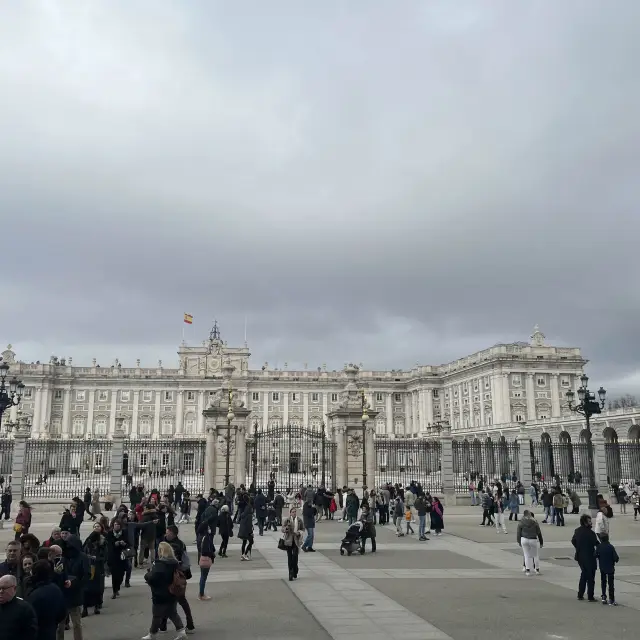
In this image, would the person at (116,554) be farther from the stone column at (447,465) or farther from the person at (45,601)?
the stone column at (447,465)

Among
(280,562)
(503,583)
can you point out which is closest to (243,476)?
(280,562)

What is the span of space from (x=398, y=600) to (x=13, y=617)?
760 cm

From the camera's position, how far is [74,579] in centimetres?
887

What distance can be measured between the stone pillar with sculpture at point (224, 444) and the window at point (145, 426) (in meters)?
87.4

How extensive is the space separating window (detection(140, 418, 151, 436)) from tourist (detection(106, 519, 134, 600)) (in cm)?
10591

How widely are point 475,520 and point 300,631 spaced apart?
20257mm

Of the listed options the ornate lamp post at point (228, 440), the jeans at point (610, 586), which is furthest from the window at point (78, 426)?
the jeans at point (610, 586)

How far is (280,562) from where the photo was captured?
16.7 m

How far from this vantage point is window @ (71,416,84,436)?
11338 centimetres

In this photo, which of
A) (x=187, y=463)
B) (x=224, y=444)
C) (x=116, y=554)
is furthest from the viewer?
(x=187, y=463)

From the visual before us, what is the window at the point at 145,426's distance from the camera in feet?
375

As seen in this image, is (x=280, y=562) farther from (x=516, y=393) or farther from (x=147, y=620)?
(x=516, y=393)

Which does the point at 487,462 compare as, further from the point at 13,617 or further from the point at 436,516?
the point at 13,617

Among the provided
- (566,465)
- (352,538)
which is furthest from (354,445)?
(566,465)
